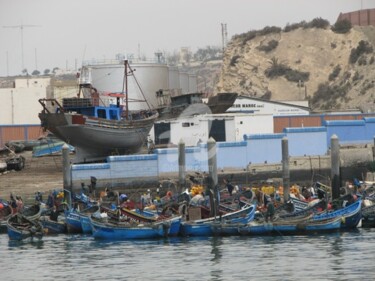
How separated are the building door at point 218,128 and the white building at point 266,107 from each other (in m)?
15.9

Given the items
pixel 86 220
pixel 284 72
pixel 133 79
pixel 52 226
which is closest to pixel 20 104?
pixel 133 79

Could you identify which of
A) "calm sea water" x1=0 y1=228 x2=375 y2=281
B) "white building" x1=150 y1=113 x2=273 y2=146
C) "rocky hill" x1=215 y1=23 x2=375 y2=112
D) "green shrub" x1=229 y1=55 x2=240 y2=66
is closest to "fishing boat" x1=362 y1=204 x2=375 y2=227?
"calm sea water" x1=0 y1=228 x2=375 y2=281

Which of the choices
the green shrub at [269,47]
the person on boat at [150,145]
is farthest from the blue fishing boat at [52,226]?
the green shrub at [269,47]

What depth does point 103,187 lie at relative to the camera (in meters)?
66.3

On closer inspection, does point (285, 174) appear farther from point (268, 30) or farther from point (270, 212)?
point (268, 30)

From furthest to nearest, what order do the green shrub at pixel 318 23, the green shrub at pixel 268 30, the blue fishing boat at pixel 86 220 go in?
the green shrub at pixel 268 30 → the green shrub at pixel 318 23 → the blue fishing boat at pixel 86 220

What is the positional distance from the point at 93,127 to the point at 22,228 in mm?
25403

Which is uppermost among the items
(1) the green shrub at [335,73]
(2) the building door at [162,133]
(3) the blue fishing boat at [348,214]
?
(1) the green shrub at [335,73]

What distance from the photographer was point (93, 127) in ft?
254

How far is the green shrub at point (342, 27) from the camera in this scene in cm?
14012

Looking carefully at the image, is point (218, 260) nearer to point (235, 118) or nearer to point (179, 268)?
point (179, 268)

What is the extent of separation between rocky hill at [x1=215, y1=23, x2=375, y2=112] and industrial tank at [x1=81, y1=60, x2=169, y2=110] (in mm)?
25808

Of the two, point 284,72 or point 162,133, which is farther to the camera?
point 284,72

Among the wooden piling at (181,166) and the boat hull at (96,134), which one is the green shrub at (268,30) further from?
the wooden piling at (181,166)
